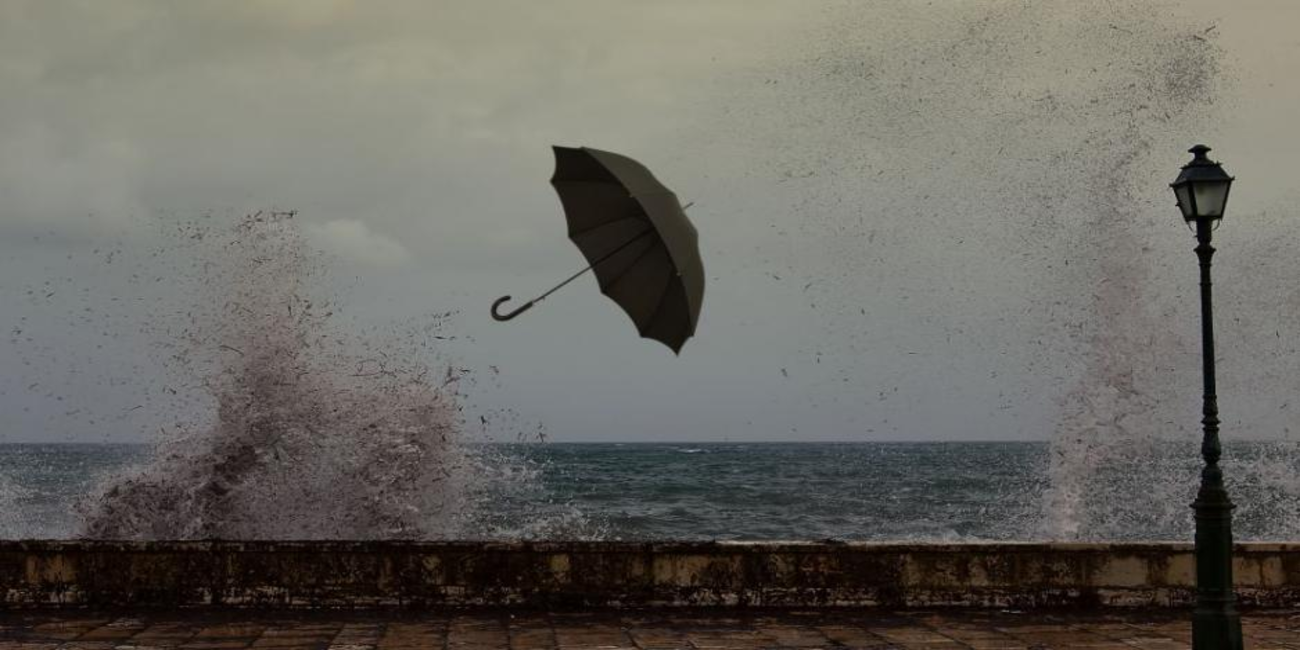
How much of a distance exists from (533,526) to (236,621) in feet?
76.1

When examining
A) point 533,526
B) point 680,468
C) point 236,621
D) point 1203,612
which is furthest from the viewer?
point 680,468

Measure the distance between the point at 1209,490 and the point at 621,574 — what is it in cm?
386

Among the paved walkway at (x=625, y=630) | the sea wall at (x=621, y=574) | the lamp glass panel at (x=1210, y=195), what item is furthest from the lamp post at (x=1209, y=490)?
the sea wall at (x=621, y=574)

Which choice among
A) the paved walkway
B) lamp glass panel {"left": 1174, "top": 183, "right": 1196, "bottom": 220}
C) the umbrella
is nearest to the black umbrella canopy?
the umbrella

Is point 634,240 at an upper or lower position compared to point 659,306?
upper

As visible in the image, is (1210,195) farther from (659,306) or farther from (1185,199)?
(659,306)

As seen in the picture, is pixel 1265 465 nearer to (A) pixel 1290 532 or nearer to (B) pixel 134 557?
(A) pixel 1290 532

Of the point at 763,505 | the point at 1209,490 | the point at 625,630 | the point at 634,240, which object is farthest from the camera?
the point at 763,505

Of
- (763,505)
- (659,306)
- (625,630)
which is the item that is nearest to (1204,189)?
(659,306)

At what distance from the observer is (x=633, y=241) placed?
7570 mm

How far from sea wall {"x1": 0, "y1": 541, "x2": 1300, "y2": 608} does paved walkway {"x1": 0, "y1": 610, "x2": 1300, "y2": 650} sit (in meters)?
0.18

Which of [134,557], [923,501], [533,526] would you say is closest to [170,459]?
[134,557]

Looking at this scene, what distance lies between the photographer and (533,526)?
101 feet

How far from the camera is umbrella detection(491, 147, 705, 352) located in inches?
284
